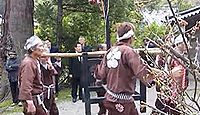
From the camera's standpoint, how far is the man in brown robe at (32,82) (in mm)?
5969

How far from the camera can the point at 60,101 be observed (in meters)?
12.5

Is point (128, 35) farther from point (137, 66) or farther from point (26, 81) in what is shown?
point (26, 81)

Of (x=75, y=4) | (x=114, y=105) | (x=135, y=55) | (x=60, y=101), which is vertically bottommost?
(x=60, y=101)

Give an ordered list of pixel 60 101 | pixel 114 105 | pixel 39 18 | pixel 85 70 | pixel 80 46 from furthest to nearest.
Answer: pixel 39 18 → pixel 60 101 → pixel 80 46 → pixel 85 70 → pixel 114 105

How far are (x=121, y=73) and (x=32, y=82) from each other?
4.14 ft

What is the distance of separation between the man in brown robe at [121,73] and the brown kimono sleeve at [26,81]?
92 centimetres

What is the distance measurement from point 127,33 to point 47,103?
7.67 ft

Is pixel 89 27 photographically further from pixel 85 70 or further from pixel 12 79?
pixel 85 70

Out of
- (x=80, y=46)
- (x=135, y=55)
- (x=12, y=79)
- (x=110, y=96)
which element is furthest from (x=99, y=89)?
(x=12, y=79)

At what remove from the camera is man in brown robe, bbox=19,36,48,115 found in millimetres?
5969

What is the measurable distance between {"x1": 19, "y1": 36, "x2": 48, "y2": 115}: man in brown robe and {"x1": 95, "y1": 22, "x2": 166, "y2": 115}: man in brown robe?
916 mm

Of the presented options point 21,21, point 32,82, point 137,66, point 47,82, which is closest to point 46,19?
point 21,21

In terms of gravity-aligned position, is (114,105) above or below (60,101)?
above

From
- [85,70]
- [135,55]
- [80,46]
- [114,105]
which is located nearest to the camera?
[135,55]
